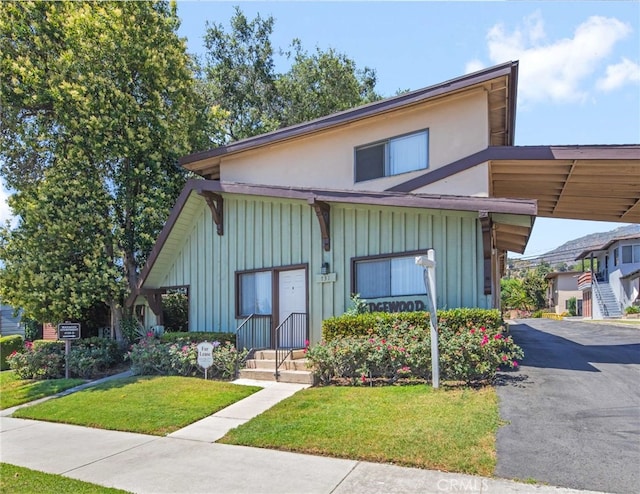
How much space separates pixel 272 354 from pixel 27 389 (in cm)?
598

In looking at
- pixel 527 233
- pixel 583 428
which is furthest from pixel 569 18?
pixel 583 428

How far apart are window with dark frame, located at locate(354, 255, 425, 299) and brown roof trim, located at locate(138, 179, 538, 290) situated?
54.9 inches

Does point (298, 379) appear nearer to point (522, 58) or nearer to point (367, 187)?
point (367, 187)

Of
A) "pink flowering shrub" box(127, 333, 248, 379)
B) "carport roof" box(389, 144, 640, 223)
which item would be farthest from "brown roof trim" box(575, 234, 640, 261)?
"pink flowering shrub" box(127, 333, 248, 379)

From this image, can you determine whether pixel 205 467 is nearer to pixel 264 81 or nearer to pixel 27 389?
pixel 27 389

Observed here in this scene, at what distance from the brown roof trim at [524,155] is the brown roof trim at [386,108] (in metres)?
1.46

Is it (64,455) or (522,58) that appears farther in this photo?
(522,58)

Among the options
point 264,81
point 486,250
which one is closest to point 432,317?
point 486,250

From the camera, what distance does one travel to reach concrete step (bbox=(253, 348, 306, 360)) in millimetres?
11117

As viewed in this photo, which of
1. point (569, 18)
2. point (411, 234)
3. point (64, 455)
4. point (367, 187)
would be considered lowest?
point (64, 455)

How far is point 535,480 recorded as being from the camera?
15.6ft

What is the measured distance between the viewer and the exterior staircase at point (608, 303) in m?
34.5

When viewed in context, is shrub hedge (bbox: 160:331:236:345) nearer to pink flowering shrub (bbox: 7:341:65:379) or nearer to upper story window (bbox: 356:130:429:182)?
pink flowering shrub (bbox: 7:341:65:379)

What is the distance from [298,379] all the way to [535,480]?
576 cm
